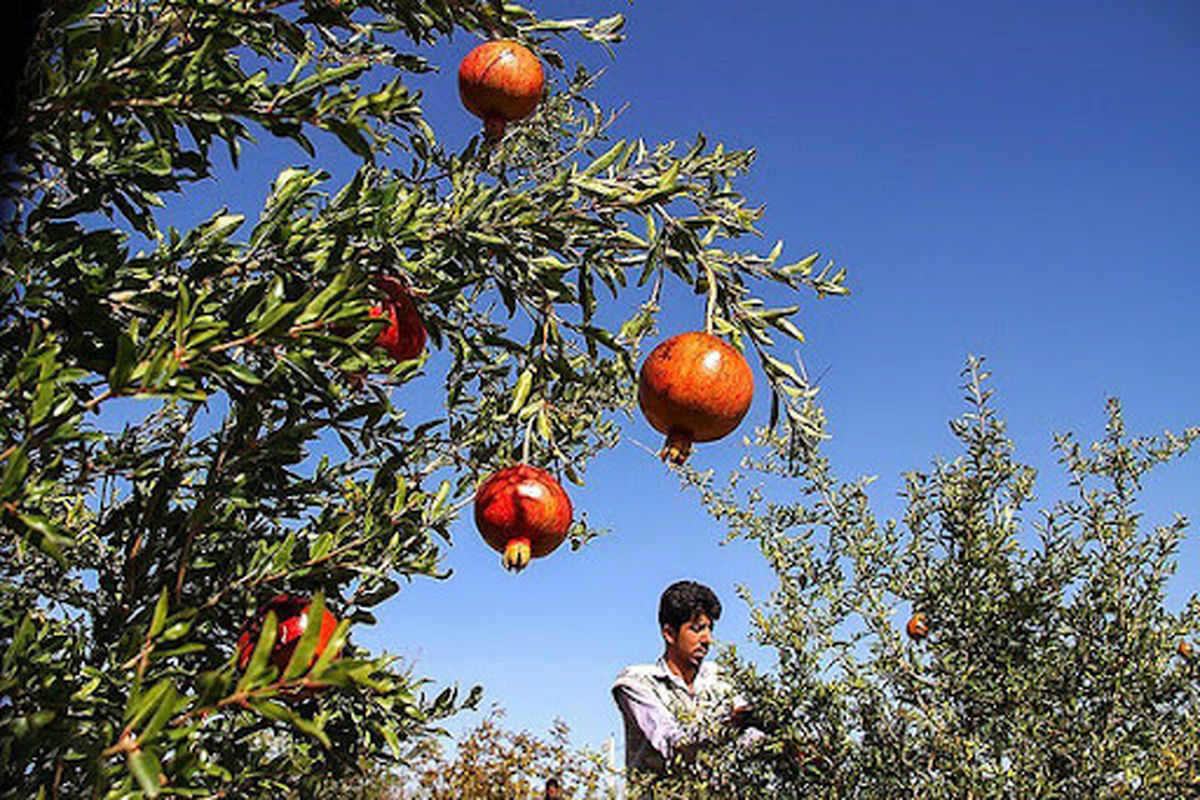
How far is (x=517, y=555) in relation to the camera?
1472 millimetres

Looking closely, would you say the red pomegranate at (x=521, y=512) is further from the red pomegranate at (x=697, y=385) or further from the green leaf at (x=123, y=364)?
the green leaf at (x=123, y=364)

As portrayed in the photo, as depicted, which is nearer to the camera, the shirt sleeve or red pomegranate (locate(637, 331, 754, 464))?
red pomegranate (locate(637, 331, 754, 464))

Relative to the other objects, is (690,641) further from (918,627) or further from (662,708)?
(918,627)

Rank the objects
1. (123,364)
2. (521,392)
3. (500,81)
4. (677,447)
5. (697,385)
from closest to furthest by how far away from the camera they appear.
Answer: (123,364) < (697,385) < (677,447) < (521,392) < (500,81)

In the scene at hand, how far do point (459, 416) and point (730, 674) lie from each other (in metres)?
1.56

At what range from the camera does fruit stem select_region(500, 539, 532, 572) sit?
1469mm

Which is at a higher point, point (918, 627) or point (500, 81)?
point (500, 81)

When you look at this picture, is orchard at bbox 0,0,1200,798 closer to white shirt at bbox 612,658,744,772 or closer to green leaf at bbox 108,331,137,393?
green leaf at bbox 108,331,137,393

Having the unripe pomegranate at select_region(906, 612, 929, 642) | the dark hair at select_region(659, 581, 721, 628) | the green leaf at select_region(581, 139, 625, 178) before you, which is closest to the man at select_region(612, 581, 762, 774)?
the dark hair at select_region(659, 581, 721, 628)

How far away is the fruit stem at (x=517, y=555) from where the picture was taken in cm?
147

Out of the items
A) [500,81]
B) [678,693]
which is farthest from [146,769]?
[678,693]

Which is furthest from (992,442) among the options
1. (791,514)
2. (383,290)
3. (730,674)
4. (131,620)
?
(131,620)

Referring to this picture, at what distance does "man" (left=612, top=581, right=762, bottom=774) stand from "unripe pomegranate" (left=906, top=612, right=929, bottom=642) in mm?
560

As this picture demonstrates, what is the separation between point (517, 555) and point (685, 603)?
2.90 m
